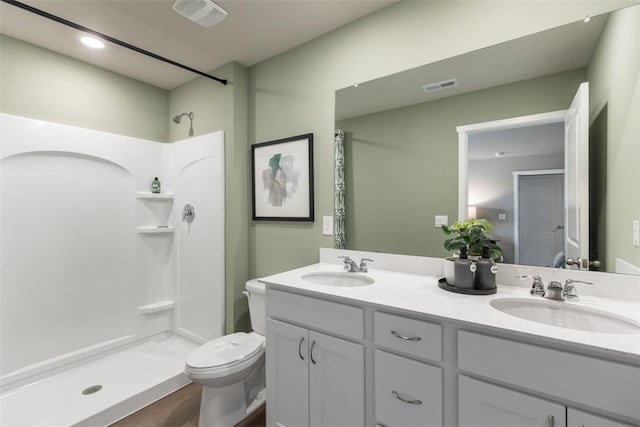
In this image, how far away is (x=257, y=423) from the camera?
181cm

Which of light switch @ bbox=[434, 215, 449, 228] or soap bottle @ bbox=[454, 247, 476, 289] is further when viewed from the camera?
light switch @ bbox=[434, 215, 449, 228]

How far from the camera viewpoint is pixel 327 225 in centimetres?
201

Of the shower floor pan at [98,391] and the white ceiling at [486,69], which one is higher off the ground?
the white ceiling at [486,69]

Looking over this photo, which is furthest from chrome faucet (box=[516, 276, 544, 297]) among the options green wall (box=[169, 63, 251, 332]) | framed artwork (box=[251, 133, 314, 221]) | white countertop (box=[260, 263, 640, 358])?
green wall (box=[169, 63, 251, 332])

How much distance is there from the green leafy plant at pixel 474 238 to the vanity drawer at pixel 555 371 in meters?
0.48

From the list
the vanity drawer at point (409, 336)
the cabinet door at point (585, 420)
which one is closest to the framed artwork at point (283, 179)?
the vanity drawer at point (409, 336)

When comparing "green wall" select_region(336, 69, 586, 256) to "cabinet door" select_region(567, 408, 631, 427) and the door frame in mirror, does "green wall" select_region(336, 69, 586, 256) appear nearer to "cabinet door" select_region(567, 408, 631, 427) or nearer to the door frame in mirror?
the door frame in mirror

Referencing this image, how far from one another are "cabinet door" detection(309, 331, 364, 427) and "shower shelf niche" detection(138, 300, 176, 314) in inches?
80.1

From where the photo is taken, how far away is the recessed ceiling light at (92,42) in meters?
2.05

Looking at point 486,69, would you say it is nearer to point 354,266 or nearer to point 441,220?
point 441,220

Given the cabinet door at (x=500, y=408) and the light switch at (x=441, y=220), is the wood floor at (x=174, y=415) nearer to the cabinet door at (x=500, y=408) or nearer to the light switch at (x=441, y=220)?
the cabinet door at (x=500, y=408)

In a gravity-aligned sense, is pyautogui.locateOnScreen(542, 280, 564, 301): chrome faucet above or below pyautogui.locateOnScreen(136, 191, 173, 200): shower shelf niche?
below

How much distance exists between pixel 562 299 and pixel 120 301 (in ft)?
10.3

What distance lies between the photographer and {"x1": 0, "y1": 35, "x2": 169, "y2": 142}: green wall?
80.7 inches
